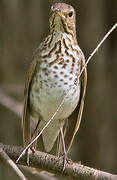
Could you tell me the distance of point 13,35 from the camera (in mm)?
4793

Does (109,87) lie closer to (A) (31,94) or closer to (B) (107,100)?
(B) (107,100)

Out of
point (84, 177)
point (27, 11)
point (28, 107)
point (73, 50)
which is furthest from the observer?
point (27, 11)

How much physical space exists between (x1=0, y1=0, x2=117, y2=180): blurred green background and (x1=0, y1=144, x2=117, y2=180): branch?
1.66 meters

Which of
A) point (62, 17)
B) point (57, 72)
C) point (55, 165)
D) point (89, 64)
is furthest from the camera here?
point (89, 64)

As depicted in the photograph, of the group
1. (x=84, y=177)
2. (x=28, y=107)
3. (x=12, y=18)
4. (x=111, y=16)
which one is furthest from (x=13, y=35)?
(x=84, y=177)

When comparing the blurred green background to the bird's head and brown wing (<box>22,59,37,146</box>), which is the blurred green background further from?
the bird's head

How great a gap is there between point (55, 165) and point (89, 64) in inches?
71.4

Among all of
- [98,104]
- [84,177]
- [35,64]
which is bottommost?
[98,104]

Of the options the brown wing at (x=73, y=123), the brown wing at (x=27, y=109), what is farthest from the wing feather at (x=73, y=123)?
the brown wing at (x=27, y=109)

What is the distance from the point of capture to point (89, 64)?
477cm

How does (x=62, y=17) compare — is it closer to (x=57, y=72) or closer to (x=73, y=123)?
(x=57, y=72)

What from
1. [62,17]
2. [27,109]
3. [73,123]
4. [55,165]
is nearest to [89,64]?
[73,123]

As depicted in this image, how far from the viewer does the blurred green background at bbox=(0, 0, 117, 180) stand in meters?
4.77

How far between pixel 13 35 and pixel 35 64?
1.42 meters
